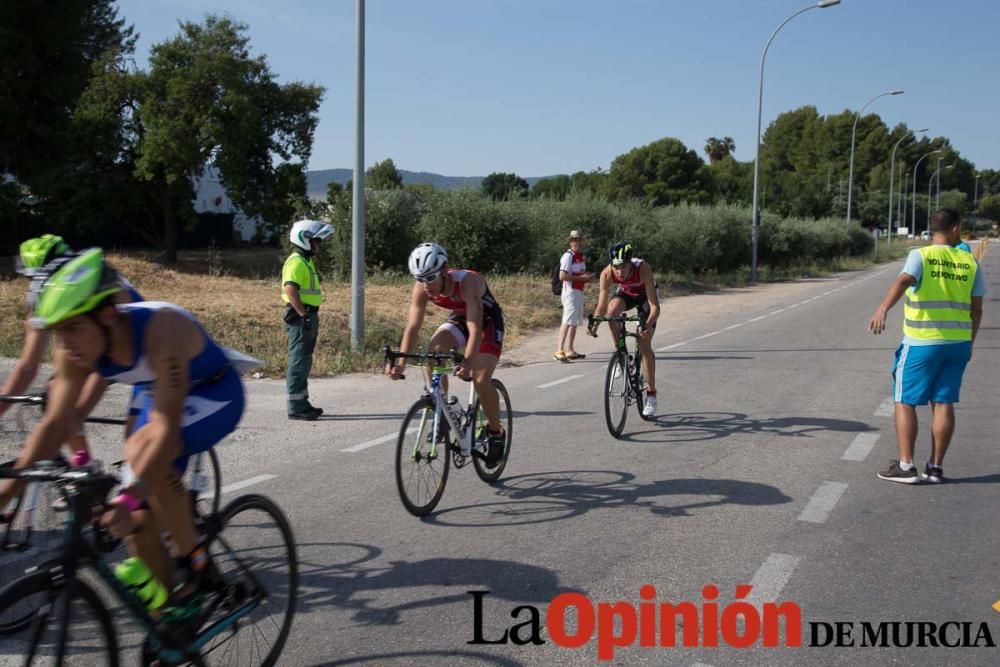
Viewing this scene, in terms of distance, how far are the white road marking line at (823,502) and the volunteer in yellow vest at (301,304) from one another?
4848 millimetres

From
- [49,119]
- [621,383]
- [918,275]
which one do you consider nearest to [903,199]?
[49,119]

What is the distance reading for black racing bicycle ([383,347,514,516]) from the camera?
5.56m

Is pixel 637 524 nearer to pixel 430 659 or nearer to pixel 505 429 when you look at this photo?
pixel 505 429

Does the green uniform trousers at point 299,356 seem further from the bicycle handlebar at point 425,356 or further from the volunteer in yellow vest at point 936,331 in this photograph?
the volunteer in yellow vest at point 936,331

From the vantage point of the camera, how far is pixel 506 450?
649 centimetres

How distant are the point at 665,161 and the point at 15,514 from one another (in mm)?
80719

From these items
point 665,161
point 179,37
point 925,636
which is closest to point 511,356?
point 925,636

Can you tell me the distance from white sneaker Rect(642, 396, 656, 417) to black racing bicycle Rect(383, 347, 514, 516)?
9.82ft

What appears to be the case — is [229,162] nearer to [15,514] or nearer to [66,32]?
[66,32]

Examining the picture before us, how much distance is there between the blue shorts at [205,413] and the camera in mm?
3338

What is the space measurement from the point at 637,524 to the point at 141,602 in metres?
3.33

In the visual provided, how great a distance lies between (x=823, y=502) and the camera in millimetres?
6031

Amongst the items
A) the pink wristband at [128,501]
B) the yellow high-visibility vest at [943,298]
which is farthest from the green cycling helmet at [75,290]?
the yellow high-visibility vest at [943,298]

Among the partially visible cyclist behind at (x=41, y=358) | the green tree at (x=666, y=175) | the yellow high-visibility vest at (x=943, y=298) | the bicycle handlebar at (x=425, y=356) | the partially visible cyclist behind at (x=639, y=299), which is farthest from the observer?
the green tree at (x=666, y=175)
